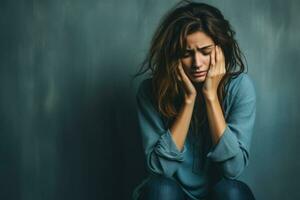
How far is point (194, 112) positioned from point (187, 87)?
126 millimetres

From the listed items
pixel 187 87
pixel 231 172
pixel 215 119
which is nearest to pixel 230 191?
pixel 231 172

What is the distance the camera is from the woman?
145 centimetres

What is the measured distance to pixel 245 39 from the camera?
186 centimetres

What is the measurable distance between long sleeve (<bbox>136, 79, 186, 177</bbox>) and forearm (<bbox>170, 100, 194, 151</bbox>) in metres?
0.01

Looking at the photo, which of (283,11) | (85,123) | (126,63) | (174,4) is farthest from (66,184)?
(283,11)

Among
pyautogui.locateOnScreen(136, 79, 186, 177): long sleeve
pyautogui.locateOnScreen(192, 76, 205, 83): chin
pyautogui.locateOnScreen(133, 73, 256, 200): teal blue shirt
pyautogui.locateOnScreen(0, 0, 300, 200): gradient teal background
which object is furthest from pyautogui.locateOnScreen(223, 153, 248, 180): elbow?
pyautogui.locateOnScreen(0, 0, 300, 200): gradient teal background

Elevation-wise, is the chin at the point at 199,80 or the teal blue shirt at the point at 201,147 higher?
the chin at the point at 199,80

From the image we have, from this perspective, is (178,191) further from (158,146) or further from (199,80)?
(199,80)

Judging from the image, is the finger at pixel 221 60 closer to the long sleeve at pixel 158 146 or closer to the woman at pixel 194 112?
the woman at pixel 194 112

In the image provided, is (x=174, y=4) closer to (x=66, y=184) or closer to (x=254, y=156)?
(x=254, y=156)

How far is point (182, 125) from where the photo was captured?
58.2 inches

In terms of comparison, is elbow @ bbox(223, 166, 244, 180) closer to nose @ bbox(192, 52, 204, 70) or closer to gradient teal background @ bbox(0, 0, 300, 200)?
nose @ bbox(192, 52, 204, 70)

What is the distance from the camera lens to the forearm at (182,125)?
148 cm

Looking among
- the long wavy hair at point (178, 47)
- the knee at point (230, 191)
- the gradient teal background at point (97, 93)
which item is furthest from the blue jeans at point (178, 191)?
the gradient teal background at point (97, 93)
